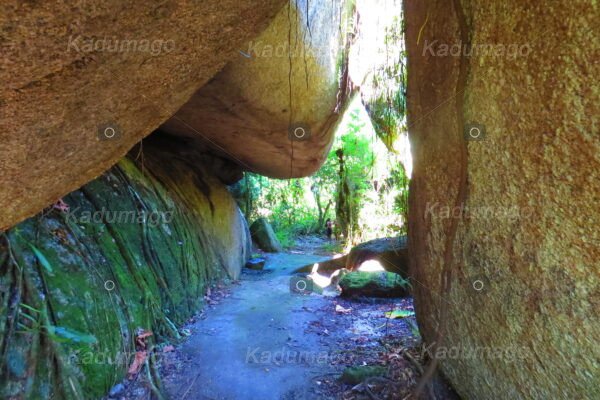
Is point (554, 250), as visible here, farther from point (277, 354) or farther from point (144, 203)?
point (144, 203)

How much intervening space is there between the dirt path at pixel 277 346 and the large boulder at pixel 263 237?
7.00m

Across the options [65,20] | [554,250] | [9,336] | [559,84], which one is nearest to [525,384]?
[554,250]

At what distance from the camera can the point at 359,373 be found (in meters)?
3.58

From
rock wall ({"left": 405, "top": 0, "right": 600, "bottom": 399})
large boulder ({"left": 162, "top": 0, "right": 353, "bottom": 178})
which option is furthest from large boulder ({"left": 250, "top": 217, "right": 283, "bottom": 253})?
rock wall ({"left": 405, "top": 0, "right": 600, "bottom": 399})

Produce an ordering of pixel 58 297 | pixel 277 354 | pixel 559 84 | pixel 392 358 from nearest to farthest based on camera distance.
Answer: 1. pixel 559 84
2. pixel 58 297
3. pixel 392 358
4. pixel 277 354

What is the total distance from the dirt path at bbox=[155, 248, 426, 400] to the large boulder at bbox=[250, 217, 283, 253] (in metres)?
7.00

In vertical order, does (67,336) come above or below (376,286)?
above

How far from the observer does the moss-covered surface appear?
2680 millimetres

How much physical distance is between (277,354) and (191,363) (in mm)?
938

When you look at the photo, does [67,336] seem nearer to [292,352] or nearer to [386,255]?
[292,352]

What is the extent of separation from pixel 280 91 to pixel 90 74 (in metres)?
4.06

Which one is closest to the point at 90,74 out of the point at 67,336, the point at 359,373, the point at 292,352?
the point at 67,336

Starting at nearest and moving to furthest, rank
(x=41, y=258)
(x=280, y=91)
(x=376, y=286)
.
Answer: (x=41, y=258) < (x=280, y=91) < (x=376, y=286)

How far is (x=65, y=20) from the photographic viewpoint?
5.03ft
